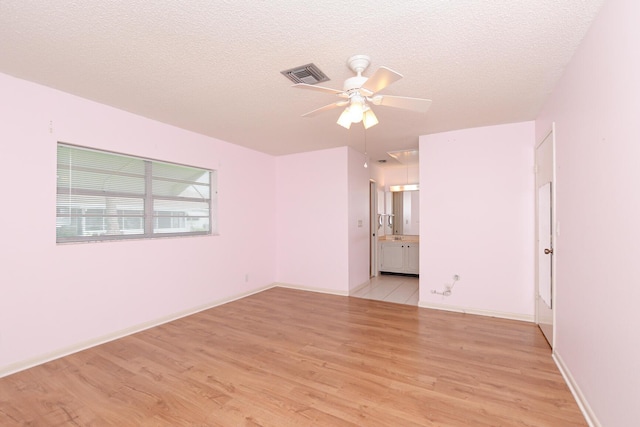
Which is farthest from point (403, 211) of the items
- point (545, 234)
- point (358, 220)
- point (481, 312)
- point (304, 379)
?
point (304, 379)

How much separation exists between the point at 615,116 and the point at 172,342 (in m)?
4.08

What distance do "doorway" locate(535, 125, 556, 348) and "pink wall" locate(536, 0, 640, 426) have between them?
0.43 m

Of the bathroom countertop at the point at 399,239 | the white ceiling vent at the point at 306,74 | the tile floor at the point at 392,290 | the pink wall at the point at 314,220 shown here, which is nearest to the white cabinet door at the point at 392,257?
the bathroom countertop at the point at 399,239

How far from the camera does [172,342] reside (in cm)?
313

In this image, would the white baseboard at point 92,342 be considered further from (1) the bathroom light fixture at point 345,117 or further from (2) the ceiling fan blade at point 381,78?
(2) the ceiling fan blade at point 381,78

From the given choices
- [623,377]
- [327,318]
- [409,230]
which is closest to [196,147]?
[327,318]

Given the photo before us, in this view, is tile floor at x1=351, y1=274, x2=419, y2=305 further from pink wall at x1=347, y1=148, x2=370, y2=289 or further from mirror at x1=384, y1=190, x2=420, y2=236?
mirror at x1=384, y1=190, x2=420, y2=236

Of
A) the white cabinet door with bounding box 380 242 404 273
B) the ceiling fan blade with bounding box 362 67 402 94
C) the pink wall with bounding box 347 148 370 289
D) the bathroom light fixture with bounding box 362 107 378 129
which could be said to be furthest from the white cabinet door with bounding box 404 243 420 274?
the ceiling fan blade with bounding box 362 67 402 94

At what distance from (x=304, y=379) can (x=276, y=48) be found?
2618 millimetres

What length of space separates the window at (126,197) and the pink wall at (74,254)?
162 mm

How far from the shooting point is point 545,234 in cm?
315

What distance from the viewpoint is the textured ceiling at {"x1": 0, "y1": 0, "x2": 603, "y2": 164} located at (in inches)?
68.4

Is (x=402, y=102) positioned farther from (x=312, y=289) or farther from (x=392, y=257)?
(x=392, y=257)

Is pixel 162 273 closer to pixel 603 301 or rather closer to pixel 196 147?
pixel 196 147
